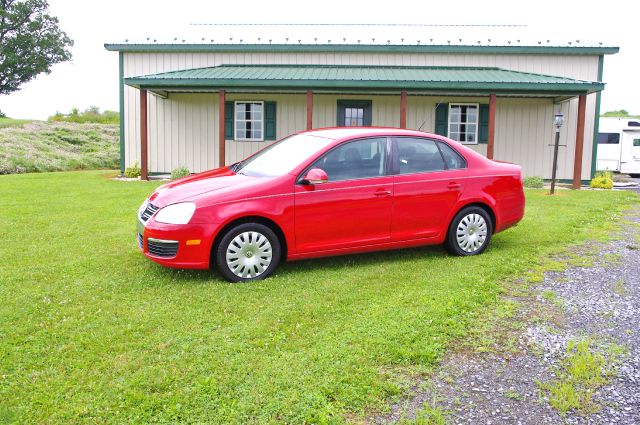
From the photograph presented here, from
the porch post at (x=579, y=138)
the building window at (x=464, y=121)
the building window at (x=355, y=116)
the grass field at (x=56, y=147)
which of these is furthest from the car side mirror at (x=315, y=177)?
the grass field at (x=56, y=147)

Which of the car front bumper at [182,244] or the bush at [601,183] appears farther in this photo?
the bush at [601,183]

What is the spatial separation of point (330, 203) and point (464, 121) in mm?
13079

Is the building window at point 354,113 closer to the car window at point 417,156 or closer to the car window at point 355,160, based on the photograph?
the car window at point 417,156

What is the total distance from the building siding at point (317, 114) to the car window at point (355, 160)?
11.9 meters

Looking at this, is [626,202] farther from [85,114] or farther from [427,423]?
[85,114]

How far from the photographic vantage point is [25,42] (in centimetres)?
4709

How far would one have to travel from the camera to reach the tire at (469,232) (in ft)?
21.6

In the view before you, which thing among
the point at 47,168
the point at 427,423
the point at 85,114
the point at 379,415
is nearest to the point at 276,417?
the point at 379,415

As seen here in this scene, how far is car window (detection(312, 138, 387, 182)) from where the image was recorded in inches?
233

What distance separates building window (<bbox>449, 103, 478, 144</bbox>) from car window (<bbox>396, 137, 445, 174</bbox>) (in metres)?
11.7

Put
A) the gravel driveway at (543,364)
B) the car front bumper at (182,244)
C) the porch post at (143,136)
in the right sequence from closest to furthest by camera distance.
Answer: the gravel driveway at (543,364)
the car front bumper at (182,244)
the porch post at (143,136)

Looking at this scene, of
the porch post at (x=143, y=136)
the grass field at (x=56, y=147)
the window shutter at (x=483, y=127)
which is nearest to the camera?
the porch post at (x=143, y=136)

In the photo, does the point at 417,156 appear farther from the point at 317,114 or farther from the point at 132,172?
the point at 132,172

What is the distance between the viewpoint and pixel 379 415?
3104 millimetres
